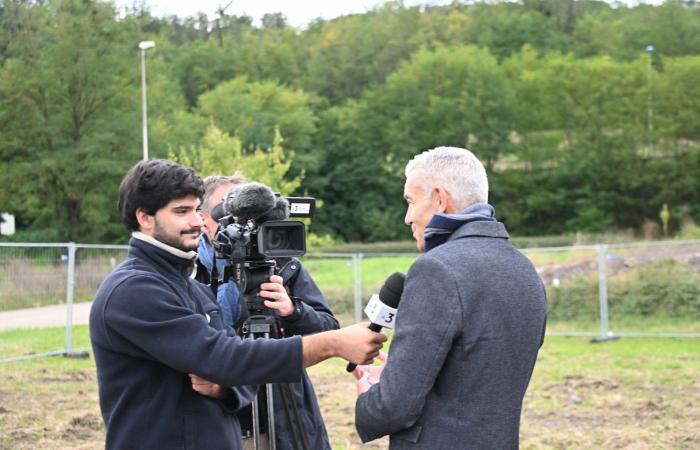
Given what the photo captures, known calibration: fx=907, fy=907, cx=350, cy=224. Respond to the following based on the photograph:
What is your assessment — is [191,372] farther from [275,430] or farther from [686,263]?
[686,263]

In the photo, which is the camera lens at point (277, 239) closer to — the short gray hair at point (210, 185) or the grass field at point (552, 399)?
the short gray hair at point (210, 185)

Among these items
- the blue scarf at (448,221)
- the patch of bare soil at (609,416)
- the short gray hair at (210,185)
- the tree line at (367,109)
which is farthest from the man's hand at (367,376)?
the tree line at (367,109)

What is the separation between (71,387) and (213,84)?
65393 mm

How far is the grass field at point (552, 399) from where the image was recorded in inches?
307

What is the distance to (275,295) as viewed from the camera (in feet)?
12.1

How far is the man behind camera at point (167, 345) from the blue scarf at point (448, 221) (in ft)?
1.16

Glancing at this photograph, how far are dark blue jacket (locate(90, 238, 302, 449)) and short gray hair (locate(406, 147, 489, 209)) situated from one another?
2.22ft

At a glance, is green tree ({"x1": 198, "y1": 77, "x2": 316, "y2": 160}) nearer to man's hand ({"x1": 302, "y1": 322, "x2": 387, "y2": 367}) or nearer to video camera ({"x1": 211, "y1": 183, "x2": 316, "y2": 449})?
video camera ({"x1": 211, "y1": 183, "x2": 316, "y2": 449})

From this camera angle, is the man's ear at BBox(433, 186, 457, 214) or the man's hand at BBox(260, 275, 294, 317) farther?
the man's hand at BBox(260, 275, 294, 317)

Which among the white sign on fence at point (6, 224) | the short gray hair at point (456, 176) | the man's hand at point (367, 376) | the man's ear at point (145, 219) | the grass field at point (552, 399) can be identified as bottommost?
the grass field at point (552, 399)

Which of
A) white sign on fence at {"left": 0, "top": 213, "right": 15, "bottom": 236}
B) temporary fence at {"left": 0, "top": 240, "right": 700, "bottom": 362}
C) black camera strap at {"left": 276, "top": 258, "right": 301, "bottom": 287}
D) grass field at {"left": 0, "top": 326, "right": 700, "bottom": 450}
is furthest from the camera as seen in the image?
white sign on fence at {"left": 0, "top": 213, "right": 15, "bottom": 236}

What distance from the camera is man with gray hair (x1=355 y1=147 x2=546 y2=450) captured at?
2639 millimetres

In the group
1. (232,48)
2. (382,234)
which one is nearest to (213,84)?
(232,48)

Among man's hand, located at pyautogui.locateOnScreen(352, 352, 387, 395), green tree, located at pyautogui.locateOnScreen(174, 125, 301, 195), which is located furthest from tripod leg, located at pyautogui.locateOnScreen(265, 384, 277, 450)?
green tree, located at pyautogui.locateOnScreen(174, 125, 301, 195)
